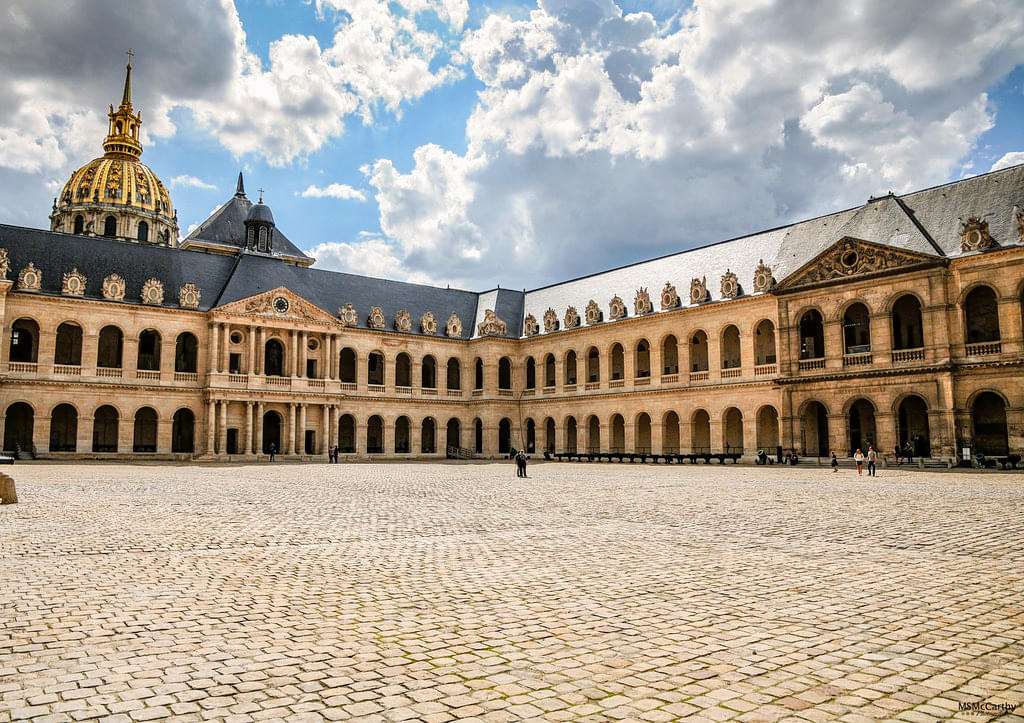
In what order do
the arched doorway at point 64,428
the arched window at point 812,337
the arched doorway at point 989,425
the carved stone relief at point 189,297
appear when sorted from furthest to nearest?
the carved stone relief at point 189,297 → the arched doorway at point 64,428 → the arched window at point 812,337 → the arched doorway at point 989,425

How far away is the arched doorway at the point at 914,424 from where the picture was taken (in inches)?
1620

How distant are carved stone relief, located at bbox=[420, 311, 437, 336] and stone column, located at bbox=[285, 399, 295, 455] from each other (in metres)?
14.0

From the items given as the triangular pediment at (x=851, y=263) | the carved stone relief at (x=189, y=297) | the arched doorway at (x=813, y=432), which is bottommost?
the arched doorway at (x=813, y=432)

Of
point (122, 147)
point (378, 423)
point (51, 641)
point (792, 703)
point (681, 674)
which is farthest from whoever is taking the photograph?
point (122, 147)

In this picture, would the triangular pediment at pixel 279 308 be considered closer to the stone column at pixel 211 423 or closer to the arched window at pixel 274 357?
the arched window at pixel 274 357

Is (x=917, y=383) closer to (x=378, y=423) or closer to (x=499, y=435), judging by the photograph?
(x=499, y=435)

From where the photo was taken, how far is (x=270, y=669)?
6082mm

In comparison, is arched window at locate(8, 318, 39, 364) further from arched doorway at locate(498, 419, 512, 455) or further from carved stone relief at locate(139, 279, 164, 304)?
arched doorway at locate(498, 419, 512, 455)

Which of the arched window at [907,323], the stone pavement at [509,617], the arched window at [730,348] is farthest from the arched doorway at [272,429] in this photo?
the arched window at [907,323]

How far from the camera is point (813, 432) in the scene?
4531 centimetres

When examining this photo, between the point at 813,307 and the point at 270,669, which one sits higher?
the point at 813,307

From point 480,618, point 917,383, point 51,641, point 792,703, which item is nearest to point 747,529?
point 480,618

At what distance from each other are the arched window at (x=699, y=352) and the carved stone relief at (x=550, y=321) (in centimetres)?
1390

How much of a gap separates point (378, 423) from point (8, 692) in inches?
2333
